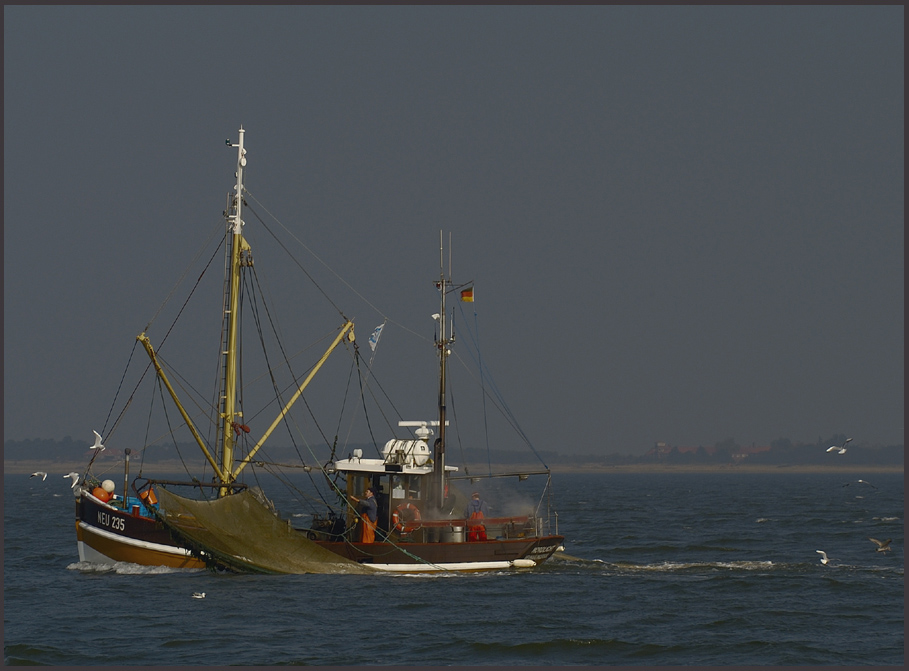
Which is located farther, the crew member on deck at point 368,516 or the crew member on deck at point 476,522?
the crew member on deck at point 476,522

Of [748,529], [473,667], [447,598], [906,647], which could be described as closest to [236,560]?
[447,598]

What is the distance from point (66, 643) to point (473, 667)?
34.1ft

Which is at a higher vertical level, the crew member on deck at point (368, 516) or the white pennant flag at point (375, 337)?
the white pennant flag at point (375, 337)

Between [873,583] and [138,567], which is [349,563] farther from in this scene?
[873,583]

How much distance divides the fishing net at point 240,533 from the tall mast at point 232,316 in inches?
136

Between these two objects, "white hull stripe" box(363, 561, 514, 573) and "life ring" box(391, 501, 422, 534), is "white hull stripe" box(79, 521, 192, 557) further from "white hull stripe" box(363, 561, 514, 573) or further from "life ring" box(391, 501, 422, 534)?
"life ring" box(391, 501, 422, 534)

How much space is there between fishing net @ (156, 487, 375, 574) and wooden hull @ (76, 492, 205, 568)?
77 cm

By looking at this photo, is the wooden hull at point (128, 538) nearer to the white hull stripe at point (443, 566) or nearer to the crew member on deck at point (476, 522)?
the white hull stripe at point (443, 566)

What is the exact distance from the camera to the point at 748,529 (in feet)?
213

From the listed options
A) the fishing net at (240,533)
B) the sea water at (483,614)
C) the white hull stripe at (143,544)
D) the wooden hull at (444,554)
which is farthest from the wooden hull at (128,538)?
the wooden hull at (444,554)

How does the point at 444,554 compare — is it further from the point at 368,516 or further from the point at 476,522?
the point at 368,516

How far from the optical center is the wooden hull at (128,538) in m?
38.8

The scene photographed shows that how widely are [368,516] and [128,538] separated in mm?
8146

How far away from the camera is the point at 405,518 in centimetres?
4053
